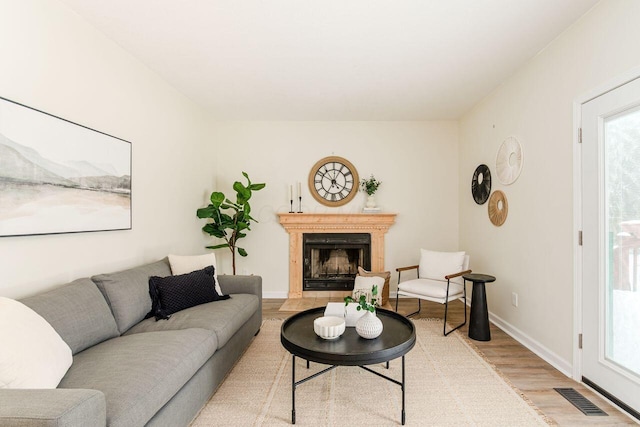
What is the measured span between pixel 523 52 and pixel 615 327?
2248mm

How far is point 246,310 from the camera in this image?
2.87 meters

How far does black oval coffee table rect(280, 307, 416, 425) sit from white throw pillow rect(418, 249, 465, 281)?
65.3 inches

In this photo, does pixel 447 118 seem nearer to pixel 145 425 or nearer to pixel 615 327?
pixel 615 327

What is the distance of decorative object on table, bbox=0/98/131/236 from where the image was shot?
193 centimetres

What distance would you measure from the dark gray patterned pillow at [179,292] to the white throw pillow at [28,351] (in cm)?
89

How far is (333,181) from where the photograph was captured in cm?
503

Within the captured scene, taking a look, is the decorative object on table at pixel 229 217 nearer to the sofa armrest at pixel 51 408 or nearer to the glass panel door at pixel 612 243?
the sofa armrest at pixel 51 408

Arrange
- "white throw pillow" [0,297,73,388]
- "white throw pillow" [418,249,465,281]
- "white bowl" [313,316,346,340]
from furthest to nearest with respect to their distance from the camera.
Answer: "white throw pillow" [418,249,465,281] < "white bowl" [313,316,346,340] < "white throw pillow" [0,297,73,388]

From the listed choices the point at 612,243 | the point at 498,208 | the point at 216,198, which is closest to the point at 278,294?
the point at 216,198

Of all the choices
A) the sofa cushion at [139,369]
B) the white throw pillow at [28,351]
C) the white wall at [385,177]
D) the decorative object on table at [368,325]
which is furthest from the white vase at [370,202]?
the white throw pillow at [28,351]

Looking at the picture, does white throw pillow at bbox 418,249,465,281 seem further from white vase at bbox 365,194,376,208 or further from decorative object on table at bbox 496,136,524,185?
white vase at bbox 365,194,376,208

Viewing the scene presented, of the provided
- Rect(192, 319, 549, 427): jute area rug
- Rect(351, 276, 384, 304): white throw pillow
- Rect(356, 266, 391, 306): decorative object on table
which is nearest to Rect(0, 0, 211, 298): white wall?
Rect(192, 319, 549, 427): jute area rug

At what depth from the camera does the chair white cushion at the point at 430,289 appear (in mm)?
3514

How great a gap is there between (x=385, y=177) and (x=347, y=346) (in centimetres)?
340
